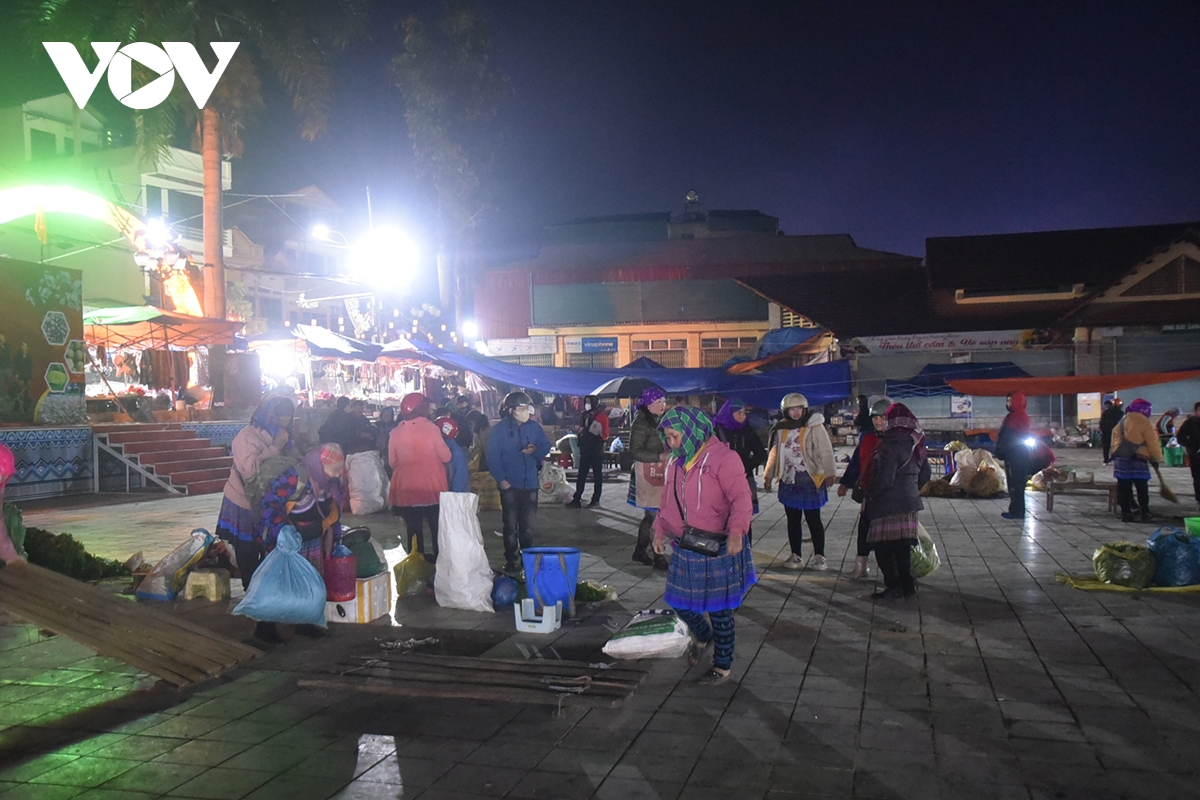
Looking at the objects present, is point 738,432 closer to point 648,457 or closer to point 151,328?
point 648,457

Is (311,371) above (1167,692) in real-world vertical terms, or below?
above

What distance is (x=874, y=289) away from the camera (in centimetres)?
2970

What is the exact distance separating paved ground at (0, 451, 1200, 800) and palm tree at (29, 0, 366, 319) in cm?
1631

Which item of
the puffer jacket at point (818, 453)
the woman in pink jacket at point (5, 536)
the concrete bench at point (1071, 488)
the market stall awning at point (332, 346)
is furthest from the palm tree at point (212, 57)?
the concrete bench at point (1071, 488)

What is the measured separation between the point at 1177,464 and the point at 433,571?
18.4 m

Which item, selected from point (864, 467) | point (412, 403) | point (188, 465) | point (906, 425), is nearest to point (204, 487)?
A: point (188, 465)

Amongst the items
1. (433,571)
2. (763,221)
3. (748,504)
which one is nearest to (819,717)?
(748,504)

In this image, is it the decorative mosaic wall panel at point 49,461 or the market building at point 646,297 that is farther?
the market building at point 646,297

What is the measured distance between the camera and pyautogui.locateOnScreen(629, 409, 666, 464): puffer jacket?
8094mm

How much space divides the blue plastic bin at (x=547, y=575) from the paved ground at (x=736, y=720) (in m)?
0.28

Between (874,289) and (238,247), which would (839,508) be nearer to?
(874,289)

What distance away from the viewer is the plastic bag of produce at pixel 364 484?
12.8 meters

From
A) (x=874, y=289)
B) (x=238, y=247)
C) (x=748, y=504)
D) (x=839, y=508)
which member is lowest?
(x=839, y=508)

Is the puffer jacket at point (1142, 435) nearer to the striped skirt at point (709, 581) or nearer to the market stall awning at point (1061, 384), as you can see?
the market stall awning at point (1061, 384)
